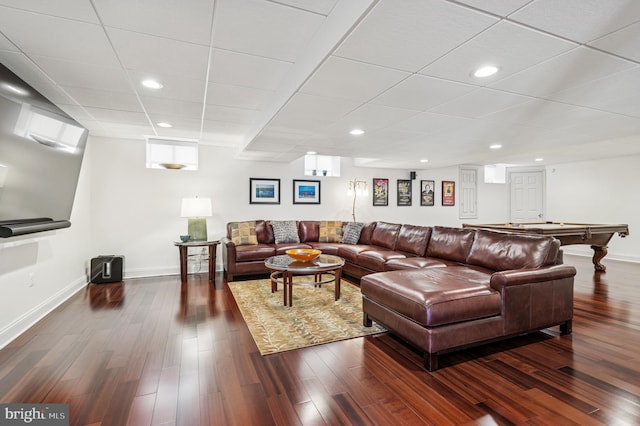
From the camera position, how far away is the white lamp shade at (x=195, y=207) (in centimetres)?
489

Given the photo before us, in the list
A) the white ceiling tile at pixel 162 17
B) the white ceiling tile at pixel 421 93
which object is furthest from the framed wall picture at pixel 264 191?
the white ceiling tile at pixel 162 17

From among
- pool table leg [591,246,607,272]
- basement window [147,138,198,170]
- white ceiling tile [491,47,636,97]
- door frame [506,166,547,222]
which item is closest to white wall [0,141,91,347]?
basement window [147,138,198,170]

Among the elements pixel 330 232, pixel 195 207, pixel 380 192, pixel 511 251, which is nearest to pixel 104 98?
pixel 195 207

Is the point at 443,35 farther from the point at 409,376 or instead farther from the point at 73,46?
the point at 73,46

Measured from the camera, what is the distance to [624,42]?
1.76m

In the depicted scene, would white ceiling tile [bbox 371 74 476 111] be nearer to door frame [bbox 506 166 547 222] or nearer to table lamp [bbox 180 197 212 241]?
table lamp [bbox 180 197 212 241]

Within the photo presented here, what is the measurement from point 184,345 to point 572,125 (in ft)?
15.8

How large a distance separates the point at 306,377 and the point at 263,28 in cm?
232

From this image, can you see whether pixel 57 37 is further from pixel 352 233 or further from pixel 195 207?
pixel 352 233

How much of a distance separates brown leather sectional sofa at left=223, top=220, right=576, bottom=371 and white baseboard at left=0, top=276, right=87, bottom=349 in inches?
125

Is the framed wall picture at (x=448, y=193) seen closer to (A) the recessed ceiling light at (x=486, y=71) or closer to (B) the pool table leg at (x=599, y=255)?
(B) the pool table leg at (x=599, y=255)

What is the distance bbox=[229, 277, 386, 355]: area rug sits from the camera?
2.73 m

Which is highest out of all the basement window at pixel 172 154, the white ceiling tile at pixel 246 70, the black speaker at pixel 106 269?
the white ceiling tile at pixel 246 70

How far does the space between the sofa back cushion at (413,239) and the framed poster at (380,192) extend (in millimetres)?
2332
